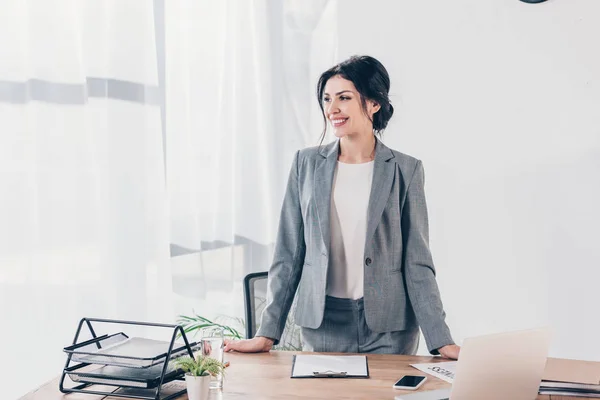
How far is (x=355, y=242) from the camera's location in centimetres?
228

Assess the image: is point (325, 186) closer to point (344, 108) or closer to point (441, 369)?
point (344, 108)

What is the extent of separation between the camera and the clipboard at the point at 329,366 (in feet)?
5.91

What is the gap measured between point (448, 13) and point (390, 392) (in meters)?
2.26

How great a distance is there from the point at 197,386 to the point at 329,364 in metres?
0.47

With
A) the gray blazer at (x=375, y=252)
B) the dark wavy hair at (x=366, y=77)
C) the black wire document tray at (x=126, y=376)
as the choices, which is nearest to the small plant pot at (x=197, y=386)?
the black wire document tray at (x=126, y=376)

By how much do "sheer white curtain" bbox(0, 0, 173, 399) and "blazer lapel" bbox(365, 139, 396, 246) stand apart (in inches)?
51.9

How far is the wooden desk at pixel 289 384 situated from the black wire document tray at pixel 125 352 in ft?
0.30

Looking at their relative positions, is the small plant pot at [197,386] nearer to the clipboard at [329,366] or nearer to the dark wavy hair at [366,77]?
the clipboard at [329,366]

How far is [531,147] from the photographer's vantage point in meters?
3.26

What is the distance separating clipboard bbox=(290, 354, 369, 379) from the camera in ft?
5.91

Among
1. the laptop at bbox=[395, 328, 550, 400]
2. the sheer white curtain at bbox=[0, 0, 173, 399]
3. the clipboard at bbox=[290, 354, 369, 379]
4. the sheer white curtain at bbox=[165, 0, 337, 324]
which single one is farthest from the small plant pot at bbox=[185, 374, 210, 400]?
the sheer white curtain at bbox=[165, 0, 337, 324]

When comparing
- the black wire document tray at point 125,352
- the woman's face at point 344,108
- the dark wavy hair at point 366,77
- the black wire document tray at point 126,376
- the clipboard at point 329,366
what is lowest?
the clipboard at point 329,366

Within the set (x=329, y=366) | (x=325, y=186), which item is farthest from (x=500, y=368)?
(x=325, y=186)

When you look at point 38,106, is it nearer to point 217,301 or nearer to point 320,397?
point 217,301
